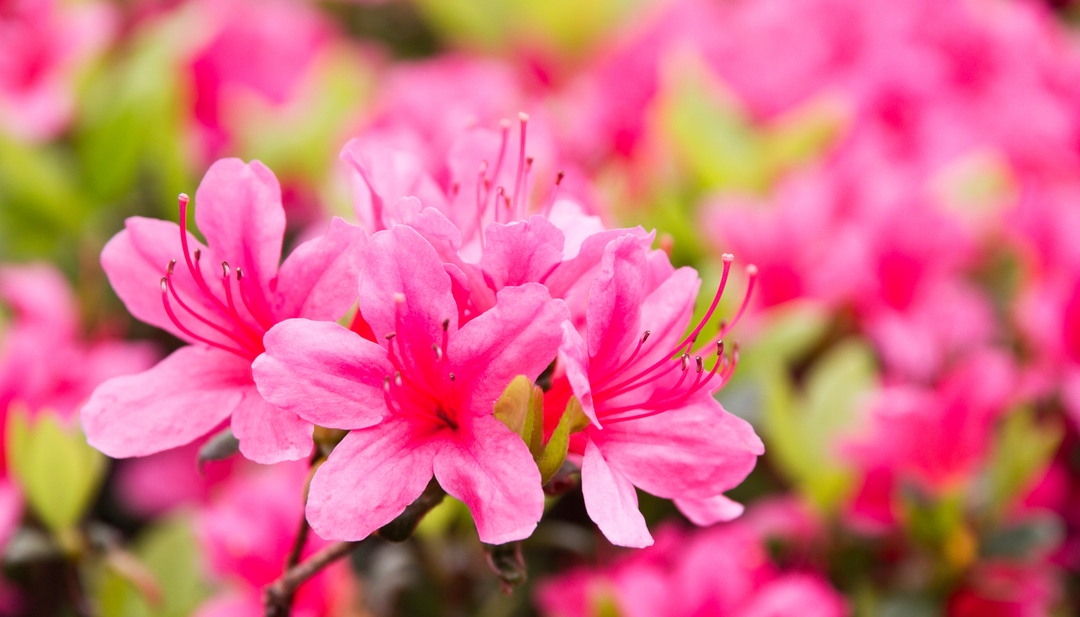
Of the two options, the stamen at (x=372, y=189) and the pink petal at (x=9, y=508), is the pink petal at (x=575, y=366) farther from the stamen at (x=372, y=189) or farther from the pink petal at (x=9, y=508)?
the pink petal at (x=9, y=508)

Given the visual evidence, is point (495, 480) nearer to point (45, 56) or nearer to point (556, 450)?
point (556, 450)

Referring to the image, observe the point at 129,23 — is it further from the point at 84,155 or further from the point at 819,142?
the point at 819,142

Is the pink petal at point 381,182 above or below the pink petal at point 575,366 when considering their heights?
above

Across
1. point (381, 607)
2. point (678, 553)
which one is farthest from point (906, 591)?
point (381, 607)

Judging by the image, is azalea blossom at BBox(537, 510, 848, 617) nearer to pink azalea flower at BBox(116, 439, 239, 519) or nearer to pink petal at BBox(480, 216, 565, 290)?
pink petal at BBox(480, 216, 565, 290)

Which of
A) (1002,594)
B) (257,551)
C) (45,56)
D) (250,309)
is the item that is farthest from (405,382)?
(45,56)

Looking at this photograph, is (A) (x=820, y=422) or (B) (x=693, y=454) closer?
(B) (x=693, y=454)

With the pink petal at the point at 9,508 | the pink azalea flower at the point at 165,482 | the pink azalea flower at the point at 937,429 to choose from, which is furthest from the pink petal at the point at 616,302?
the pink azalea flower at the point at 165,482
